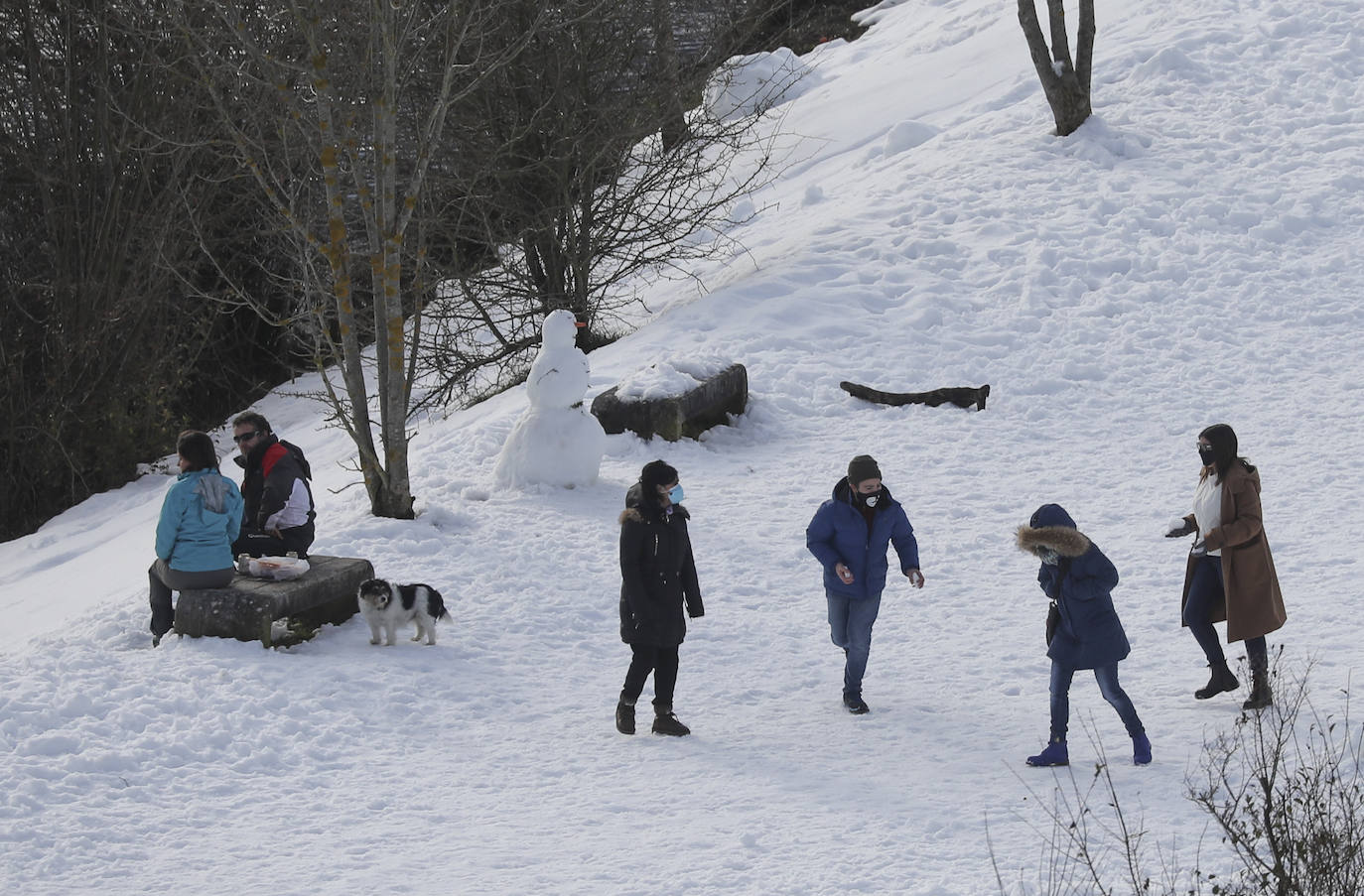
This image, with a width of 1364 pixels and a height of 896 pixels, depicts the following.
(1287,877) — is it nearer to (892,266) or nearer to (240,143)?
(240,143)

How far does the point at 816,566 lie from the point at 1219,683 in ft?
11.3

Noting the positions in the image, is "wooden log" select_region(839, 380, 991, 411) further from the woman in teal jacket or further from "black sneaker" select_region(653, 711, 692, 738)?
the woman in teal jacket

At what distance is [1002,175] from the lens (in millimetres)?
16891

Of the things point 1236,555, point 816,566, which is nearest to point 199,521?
point 816,566

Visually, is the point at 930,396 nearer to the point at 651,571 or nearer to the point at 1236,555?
the point at 1236,555

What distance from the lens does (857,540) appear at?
24.6 ft

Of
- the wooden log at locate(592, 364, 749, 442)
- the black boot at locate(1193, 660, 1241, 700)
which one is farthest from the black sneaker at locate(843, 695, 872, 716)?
the wooden log at locate(592, 364, 749, 442)

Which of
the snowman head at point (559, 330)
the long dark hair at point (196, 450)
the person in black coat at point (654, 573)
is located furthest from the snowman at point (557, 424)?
the person in black coat at point (654, 573)

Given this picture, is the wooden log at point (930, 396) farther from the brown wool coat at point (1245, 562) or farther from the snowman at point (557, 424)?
the brown wool coat at point (1245, 562)

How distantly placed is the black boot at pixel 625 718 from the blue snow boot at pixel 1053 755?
6.67 ft

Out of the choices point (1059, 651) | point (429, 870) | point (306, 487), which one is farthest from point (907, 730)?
point (306, 487)

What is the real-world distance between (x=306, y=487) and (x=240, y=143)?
8.85 ft

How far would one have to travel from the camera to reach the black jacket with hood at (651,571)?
7188mm

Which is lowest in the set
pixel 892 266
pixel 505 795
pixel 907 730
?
pixel 907 730
